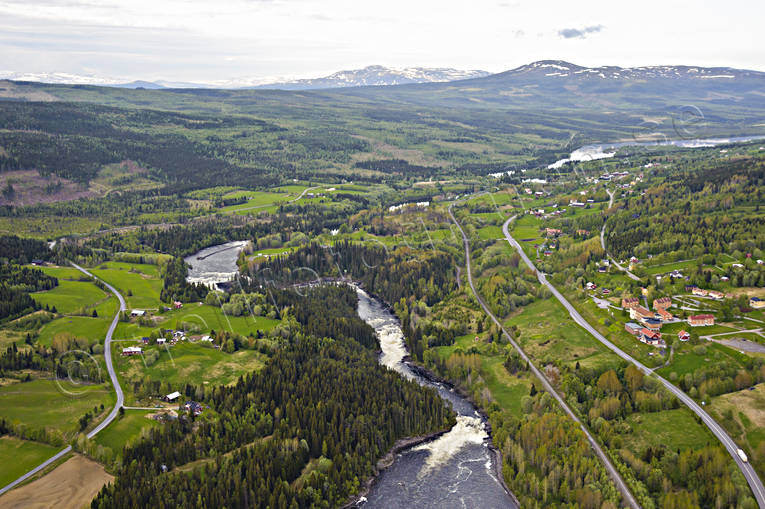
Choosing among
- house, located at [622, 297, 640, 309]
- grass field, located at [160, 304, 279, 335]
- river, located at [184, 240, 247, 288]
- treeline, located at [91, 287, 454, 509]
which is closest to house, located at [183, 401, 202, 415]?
treeline, located at [91, 287, 454, 509]

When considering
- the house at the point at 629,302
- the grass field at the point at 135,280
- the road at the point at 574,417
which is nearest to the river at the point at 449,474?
the road at the point at 574,417

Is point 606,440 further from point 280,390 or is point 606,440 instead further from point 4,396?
point 4,396

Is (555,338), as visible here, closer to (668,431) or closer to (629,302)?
(629,302)

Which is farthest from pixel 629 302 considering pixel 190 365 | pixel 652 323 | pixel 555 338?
pixel 190 365

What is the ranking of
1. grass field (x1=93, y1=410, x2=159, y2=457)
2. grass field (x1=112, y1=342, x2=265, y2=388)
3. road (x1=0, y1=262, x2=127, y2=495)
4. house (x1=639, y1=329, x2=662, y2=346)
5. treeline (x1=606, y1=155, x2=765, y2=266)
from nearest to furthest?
1. road (x1=0, y1=262, x2=127, y2=495)
2. grass field (x1=93, y1=410, x2=159, y2=457)
3. grass field (x1=112, y1=342, x2=265, y2=388)
4. house (x1=639, y1=329, x2=662, y2=346)
5. treeline (x1=606, y1=155, x2=765, y2=266)

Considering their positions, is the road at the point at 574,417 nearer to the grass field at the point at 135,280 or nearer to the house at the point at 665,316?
the house at the point at 665,316

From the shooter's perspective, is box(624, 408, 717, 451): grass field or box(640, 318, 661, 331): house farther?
box(640, 318, 661, 331): house

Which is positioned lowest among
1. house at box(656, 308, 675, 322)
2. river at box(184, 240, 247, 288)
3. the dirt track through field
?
river at box(184, 240, 247, 288)

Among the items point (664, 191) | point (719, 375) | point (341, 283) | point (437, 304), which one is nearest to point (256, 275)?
point (341, 283)

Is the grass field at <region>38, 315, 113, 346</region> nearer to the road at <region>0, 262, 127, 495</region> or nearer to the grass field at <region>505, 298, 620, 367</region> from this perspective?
the road at <region>0, 262, 127, 495</region>
